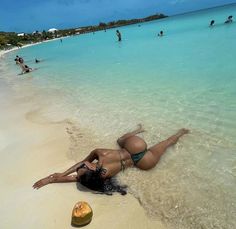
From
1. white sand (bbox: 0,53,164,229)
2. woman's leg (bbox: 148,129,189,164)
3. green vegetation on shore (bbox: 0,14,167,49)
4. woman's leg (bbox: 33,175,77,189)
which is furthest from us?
green vegetation on shore (bbox: 0,14,167,49)

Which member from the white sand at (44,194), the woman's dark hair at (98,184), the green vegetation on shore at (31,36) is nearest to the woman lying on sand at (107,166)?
the woman's dark hair at (98,184)

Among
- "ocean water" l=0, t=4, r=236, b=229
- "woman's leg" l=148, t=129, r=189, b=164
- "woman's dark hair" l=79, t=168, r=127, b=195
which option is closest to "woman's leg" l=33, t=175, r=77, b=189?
"woman's dark hair" l=79, t=168, r=127, b=195

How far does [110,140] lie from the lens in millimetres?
6121

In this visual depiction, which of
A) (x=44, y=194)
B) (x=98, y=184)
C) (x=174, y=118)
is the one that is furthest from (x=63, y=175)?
(x=174, y=118)

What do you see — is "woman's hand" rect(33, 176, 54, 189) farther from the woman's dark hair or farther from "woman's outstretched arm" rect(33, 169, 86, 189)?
the woman's dark hair

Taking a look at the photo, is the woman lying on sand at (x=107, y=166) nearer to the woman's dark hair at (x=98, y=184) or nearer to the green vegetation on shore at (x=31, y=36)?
the woman's dark hair at (x=98, y=184)

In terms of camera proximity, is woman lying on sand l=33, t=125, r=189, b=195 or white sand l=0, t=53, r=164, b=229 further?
woman lying on sand l=33, t=125, r=189, b=195

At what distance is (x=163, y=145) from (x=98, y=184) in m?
1.60

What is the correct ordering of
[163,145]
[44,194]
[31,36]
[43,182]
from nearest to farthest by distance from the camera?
[44,194]
[43,182]
[163,145]
[31,36]

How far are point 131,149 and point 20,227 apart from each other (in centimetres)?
204

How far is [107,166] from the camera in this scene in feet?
14.8

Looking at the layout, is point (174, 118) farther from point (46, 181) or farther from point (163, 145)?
point (46, 181)

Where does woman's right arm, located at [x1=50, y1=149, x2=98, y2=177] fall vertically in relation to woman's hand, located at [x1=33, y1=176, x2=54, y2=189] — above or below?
above

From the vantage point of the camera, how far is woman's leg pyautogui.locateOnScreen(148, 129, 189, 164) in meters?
5.02
